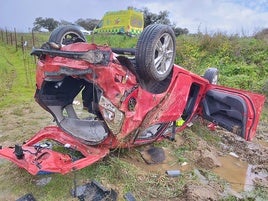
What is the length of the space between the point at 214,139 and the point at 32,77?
7.87 m

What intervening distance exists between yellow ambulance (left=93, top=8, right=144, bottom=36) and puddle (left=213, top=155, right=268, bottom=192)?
17063 millimetres

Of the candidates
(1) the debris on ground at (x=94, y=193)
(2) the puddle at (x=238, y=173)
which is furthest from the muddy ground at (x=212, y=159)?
(1) the debris on ground at (x=94, y=193)

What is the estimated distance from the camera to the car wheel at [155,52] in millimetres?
3254

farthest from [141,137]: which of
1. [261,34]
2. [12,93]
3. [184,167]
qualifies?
[261,34]

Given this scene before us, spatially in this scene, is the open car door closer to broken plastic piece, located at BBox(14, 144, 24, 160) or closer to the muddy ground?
the muddy ground

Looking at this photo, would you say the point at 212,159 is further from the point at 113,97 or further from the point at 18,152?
the point at 18,152

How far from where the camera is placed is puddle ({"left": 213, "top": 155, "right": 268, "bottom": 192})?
4.09 meters

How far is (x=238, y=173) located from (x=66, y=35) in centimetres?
318

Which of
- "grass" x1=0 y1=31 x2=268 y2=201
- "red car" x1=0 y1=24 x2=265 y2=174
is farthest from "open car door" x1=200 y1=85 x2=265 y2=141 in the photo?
"grass" x1=0 y1=31 x2=268 y2=201

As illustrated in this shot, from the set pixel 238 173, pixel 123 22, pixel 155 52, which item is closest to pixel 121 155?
pixel 155 52

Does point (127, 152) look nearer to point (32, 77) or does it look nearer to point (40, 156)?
point (40, 156)

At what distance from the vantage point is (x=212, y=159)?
4566 mm

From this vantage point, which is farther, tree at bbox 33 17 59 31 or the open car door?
tree at bbox 33 17 59 31

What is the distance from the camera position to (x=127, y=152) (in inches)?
172
